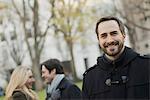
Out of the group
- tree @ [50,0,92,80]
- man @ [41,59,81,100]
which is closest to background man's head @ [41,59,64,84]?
man @ [41,59,81,100]

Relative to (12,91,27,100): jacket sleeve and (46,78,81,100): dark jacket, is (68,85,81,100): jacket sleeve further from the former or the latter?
(12,91,27,100): jacket sleeve

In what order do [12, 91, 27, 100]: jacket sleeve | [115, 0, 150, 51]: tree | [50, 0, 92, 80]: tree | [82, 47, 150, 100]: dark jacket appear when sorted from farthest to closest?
[50, 0, 92, 80]: tree
[115, 0, 150, 51]: tree
[12, 91, 27, 100]: jacket sleeve
[82, 47, 150, 100]: dark jacket

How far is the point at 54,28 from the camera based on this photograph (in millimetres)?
45156

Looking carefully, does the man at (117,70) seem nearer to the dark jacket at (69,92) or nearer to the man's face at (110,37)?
the man's face at (110,37)

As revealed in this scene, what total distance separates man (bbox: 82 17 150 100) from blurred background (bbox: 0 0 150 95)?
29.3 metres

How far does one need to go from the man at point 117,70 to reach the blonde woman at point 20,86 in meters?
2.34

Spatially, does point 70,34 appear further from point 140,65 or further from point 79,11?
point 140,65

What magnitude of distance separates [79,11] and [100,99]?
3901 cm

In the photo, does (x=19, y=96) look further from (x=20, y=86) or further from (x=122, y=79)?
(x=122, y=79)

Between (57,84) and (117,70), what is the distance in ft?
9.36

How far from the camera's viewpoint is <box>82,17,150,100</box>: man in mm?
3510

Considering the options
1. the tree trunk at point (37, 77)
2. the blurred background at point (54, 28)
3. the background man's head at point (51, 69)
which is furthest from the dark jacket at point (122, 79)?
the tree trunk at point (37, 77)

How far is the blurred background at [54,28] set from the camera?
3769cm

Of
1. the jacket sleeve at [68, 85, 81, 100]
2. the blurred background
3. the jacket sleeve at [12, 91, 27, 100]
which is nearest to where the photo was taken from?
the jacket sleeve at [12, 91, 27, 100]
